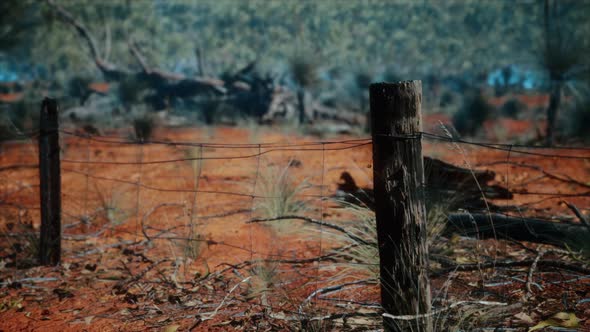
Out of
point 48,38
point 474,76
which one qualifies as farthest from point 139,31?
point 474,76

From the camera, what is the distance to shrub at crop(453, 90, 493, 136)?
47.4ft

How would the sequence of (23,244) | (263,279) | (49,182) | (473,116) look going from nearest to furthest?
(263,279) → (49,182) → (23,244) → (473,116)

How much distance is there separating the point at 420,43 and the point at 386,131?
4662 centimetres

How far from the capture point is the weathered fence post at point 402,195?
94.0 inches

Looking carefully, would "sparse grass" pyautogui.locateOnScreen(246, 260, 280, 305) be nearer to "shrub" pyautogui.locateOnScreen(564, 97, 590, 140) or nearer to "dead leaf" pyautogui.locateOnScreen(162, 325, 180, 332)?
"dead leaf" pyautogui.locateOnScreen(162, 325, 180, 332)

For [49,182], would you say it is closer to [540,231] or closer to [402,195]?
[402,195]

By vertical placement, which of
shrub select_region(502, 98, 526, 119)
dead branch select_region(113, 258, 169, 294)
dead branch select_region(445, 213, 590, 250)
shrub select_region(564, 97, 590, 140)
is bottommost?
dead branch select_region(113, 258, 169, 294)

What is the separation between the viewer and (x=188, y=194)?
650cm

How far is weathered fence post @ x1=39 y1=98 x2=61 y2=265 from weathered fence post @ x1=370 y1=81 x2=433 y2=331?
303 cm

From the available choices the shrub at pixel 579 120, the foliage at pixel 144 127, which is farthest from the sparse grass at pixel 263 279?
the foliage at pixel 144 127

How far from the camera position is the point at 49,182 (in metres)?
4.28

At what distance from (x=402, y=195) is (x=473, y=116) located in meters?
13.3

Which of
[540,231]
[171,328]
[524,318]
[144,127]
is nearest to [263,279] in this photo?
[171,328]

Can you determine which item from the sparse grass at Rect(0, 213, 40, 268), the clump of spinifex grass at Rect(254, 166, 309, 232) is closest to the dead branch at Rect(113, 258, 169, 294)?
the sparse grass at Rect(0, 213, 40, 268)
